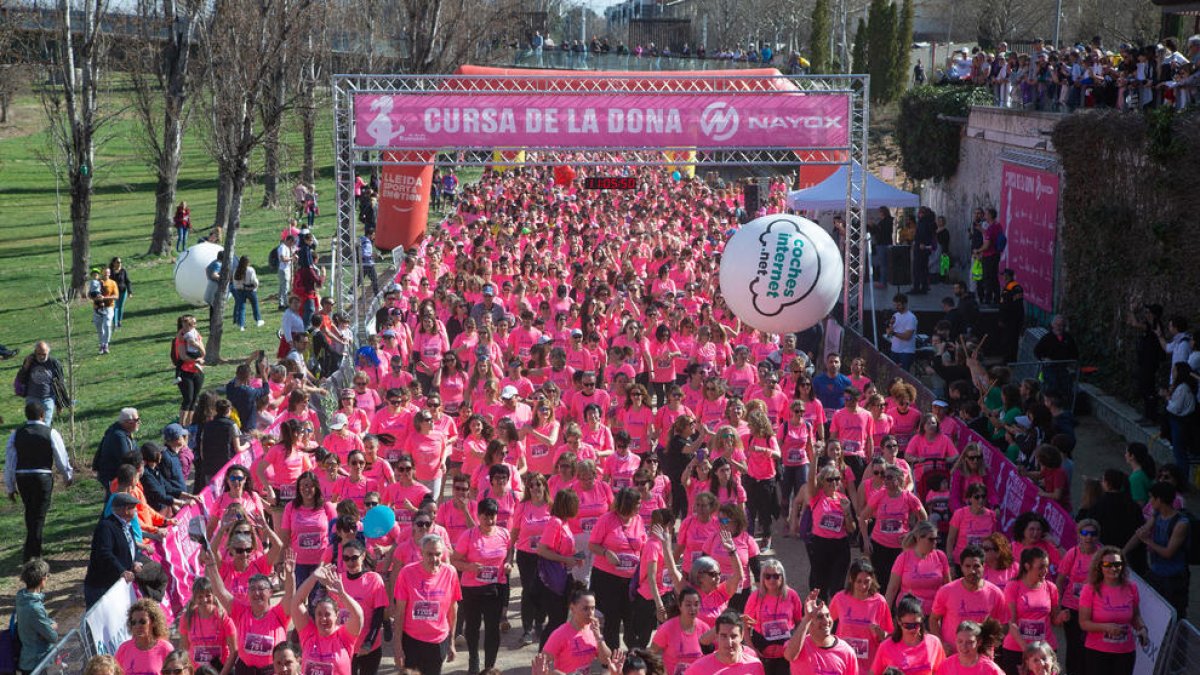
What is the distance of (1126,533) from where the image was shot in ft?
32.5

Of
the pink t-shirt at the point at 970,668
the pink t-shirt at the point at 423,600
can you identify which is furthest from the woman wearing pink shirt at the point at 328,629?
the pink t-shirt at the point at 970,668

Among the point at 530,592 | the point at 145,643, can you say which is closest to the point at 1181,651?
the point at 530,592

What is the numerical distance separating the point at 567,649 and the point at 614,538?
1730 millimetres

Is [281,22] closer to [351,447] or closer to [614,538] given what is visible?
[351,447]

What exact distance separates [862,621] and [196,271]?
768 inches

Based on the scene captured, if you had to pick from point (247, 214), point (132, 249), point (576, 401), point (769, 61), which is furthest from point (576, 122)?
point (769, 61)

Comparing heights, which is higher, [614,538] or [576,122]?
[576,122]

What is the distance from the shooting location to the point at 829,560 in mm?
10633

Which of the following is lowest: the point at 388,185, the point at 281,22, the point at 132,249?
the point at 132,249

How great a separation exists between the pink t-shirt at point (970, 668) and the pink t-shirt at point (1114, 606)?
4.84 ft

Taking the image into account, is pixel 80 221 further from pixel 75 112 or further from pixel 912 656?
pixel 912 656

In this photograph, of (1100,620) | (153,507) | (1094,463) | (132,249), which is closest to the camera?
(1100,620)

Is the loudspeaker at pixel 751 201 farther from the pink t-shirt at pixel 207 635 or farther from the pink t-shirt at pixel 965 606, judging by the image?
the pink t-shirt at pixel 207 635

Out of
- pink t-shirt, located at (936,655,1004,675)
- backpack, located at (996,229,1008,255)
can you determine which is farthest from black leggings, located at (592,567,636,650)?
backpack, located at (996,229,1008,255)
